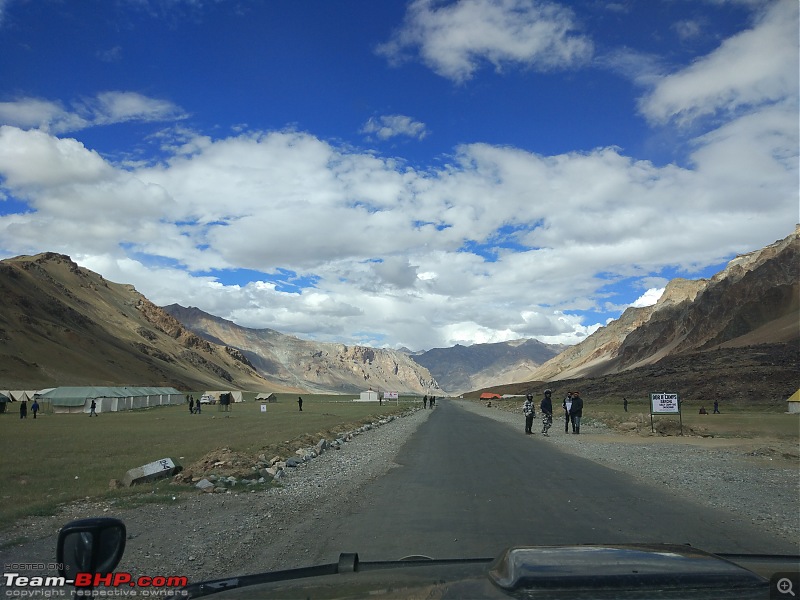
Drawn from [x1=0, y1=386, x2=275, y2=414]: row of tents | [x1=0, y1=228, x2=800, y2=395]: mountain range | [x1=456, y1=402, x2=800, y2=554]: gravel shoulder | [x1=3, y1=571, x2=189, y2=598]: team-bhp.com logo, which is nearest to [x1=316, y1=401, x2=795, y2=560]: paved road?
[x1=456, y1=402, x2=800, y2=554]: gravel shoulder

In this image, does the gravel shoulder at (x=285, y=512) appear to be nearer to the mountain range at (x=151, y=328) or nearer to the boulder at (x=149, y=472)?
A: the boulder at (x=149, y=472)

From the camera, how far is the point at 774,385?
7925 centimetres

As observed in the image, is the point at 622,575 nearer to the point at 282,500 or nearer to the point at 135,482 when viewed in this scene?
the point at 282,500

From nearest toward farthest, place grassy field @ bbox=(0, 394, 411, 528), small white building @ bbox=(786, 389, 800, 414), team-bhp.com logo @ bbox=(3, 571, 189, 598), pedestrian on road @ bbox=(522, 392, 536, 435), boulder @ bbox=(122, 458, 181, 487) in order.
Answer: team-bhp.com logo @ bbox=(3, 571, 189, 598)
grassy field @ bbox=(0, 394, 411, 528)
boulder @ bbox=(122, 458, 181, 487)
pedestrian on road @ bbox=(522, 392, 536, 435)
small white building @ bbox=(786, 389, 800, 414)

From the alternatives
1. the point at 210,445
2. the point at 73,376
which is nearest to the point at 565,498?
the point at 210,445

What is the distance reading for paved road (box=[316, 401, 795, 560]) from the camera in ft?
27.8

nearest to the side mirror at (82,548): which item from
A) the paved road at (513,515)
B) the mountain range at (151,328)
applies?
the paved road at (513,515)

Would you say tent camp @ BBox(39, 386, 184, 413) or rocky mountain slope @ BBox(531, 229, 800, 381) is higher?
rocky mountain slope @ BBox(531, 229, 800, 381)

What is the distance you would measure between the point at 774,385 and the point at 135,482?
84.5m

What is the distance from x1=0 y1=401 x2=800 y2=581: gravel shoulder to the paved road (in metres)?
0.59

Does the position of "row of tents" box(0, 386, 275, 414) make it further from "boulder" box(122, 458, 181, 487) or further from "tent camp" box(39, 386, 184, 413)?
"boulder" box(122, 458, 181, 487)

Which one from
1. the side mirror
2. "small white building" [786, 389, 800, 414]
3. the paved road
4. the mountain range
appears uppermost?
the mountain range

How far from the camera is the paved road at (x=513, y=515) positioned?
8.48m

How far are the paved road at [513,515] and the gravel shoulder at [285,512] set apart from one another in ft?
1.93
